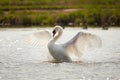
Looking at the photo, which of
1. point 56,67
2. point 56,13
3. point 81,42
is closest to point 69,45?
point 81,42

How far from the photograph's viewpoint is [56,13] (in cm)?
8481

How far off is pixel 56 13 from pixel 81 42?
59596 millimetres

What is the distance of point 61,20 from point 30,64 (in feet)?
182

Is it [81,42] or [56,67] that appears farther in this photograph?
[81,42]

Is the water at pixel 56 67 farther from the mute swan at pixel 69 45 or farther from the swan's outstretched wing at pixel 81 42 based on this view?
the swan's outstretched wing at pixel 81 42

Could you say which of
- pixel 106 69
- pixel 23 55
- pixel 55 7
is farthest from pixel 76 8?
pixel 106 69

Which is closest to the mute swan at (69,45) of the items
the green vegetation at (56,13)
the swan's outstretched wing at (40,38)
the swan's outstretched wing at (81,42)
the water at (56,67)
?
the swan's outstretched wing at (81,42)

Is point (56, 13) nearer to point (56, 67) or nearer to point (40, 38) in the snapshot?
point (40, 38)

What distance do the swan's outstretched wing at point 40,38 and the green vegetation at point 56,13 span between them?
46771 mm

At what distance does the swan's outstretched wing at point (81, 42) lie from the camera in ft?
82.9

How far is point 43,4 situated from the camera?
9719 centimetres

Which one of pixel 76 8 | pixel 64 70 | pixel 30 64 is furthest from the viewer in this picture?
pixel 76 8

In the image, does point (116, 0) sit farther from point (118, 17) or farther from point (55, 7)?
point (118, 17)

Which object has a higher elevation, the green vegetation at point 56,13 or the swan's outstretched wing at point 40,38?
the swan's outstretched wing at point 40,38
